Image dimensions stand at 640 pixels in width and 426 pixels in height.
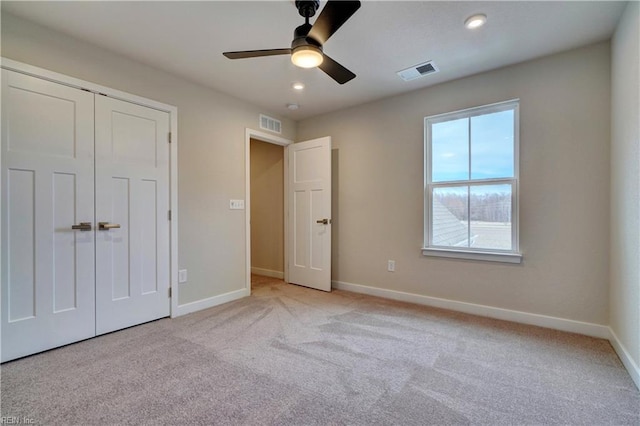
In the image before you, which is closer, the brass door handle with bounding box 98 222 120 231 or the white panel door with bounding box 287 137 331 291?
the brass door handle with bounding box 98 222 120 231

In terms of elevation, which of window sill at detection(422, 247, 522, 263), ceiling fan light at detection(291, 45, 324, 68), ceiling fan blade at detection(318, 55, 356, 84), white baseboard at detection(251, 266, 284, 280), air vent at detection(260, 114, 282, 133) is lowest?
white baseboard at detection(251, 266, 284, 280)

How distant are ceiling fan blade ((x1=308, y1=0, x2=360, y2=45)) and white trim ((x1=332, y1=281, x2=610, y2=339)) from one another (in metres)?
2.88

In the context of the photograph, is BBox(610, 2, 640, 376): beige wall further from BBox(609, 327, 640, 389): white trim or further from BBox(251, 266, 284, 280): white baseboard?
BBox(251, 266, 284, 280): white baseboard

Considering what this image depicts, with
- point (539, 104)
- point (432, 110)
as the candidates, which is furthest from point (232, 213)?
point (539, 104)

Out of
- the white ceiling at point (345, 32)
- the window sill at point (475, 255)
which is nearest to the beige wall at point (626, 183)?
the white ceiling at point (345, 32)

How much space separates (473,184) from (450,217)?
1.40ft

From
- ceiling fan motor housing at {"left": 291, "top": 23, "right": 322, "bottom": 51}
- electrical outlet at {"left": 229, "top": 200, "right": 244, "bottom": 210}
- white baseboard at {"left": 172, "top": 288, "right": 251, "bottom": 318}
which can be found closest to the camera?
ceiling fan motor housing at {"left": 291, "top": 23, "right": 322, "bottom": 51}

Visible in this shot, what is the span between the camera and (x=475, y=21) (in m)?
2.18

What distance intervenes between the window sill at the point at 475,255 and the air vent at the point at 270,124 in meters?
2.57

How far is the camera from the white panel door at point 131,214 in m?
2.54

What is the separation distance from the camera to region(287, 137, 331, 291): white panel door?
156 inches

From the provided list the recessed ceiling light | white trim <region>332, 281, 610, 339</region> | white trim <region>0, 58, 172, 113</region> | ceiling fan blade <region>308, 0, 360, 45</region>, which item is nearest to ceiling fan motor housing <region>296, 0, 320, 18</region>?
ceiling fan blade <region>308, 0, 360, 45</region>

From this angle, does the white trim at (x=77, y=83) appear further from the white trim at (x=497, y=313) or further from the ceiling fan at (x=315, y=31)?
the white trim at (x=497, y=313)

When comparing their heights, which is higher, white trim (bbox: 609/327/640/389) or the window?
the window
